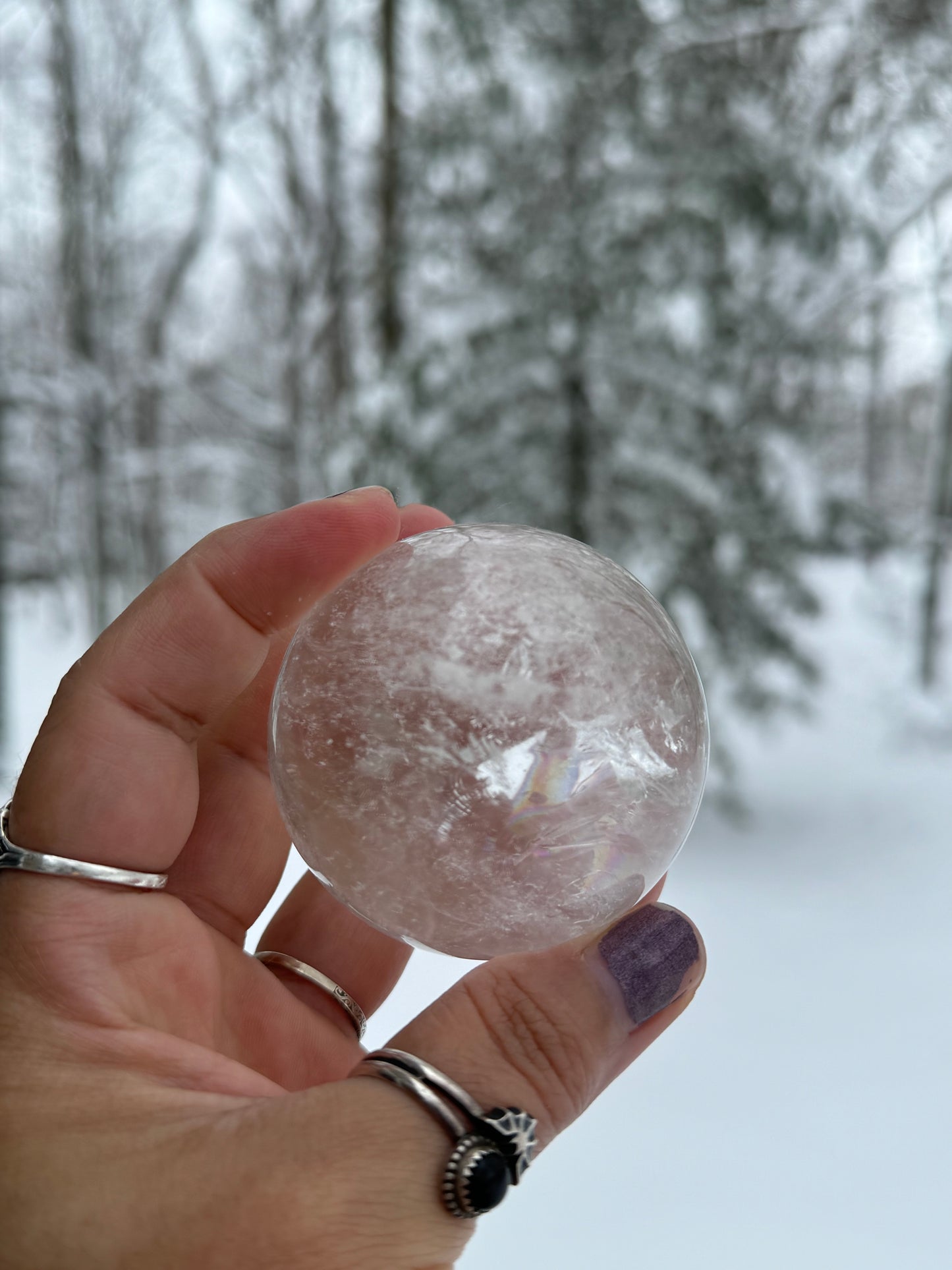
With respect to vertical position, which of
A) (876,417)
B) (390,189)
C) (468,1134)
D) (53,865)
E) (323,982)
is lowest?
(876,417)

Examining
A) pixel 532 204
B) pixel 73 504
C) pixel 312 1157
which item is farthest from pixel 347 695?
pixel 73 504

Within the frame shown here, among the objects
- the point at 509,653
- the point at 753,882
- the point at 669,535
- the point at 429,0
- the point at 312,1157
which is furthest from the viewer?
the point at 429,0

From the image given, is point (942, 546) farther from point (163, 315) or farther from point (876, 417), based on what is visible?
point (163, 315)

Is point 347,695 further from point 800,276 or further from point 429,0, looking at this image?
point 429,0

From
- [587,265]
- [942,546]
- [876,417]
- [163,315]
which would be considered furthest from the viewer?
[876,417]

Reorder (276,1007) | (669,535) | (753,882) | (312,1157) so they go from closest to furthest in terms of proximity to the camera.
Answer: (312,1157) < (276,1007) < (753,882) < (669,535)

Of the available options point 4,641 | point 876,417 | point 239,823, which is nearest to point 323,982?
point 239,823

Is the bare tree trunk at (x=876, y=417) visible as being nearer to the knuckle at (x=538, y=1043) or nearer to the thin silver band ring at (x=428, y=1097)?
the knuckle at (x=538, y=1043)
